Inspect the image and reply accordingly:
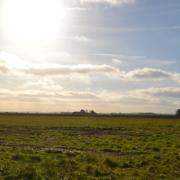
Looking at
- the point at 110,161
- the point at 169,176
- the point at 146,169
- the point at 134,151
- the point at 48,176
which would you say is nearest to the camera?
the point at 48,176

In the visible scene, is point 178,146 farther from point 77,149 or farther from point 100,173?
point 100,173

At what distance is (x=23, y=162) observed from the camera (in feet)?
77.4

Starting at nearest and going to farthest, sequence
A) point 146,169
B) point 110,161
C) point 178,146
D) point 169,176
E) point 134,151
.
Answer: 1. point 169,176
2. point 146,169
3. point 110,161
4. point 134,151
5. point 178,146

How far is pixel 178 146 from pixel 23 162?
1684 cm

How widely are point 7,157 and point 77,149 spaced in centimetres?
941

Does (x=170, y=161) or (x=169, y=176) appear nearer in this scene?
(x=169, y=176)

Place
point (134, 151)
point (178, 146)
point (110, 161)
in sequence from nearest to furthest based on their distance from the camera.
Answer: point (110, 161) → point (134, 151) → point (178, 146)

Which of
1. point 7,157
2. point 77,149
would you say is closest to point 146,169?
point 7,157

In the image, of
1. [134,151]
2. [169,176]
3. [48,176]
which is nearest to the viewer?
[48,176]

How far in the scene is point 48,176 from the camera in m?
19.0

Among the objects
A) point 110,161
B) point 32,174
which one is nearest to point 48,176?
point 32,174

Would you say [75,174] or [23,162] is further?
[23,162]

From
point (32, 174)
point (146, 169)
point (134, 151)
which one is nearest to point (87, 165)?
point (146, 169)

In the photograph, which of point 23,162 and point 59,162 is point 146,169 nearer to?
point 59,162
